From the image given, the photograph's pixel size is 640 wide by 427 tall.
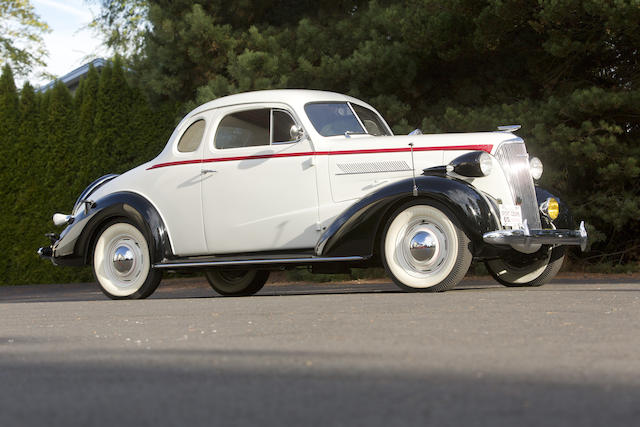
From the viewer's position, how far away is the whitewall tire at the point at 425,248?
7.90 metres

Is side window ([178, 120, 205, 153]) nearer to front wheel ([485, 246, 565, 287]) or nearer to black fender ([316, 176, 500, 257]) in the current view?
black fender ([316, 176, 500, 257])

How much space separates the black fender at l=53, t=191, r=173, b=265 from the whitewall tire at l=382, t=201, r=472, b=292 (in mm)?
2564

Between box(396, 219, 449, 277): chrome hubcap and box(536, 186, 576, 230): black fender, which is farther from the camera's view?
box(536, 186, 576, 230): black fender

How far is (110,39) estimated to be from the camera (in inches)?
1165

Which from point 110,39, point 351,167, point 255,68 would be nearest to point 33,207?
point 255,68

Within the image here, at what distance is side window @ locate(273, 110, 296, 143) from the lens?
29.8 ft

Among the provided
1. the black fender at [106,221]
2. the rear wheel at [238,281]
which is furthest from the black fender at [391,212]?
the rear wheel at [238,281]

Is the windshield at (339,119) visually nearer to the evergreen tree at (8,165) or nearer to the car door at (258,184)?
the car door at (258,184)

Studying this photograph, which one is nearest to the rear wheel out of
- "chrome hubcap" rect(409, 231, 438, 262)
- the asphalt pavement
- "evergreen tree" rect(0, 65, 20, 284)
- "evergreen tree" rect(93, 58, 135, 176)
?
"chrome hubcap" rect(409, 231, 438, 262)

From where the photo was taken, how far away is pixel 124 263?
376 inches

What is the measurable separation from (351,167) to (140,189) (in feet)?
8.18

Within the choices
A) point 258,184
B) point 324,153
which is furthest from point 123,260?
point 324,153

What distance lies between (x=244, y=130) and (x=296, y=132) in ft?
2.51

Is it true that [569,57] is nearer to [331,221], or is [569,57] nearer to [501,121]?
[501,121]
